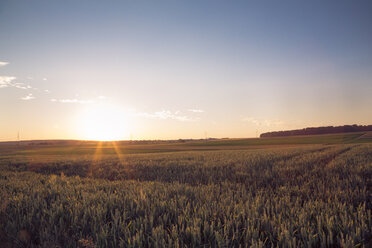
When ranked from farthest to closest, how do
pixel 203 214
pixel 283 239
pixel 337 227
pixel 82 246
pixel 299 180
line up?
pixel 299 180, pixel 203 214, pixel 337 227, pixel 82 246, pixel 283 239

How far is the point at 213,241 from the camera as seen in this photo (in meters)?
2.67

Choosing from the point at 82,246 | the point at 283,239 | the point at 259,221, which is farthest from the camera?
the point at 259,221

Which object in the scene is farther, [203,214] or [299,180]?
[299,180]

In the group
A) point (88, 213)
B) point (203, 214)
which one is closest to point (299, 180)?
point (203, 214)

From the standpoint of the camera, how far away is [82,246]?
273 centimetres

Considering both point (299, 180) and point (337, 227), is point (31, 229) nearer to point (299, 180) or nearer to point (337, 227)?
point (337, 227)

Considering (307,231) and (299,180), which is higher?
(307,231)

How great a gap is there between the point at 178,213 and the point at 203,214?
0.49m

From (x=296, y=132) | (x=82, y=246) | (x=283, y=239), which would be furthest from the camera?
(x=296, y=132)

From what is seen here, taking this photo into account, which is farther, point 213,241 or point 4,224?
point 4,224

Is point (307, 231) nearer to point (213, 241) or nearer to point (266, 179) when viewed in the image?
point (213, 241)

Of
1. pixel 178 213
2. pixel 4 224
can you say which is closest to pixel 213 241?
pixel 178 213

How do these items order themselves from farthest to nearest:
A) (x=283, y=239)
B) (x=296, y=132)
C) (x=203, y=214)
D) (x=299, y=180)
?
(x=296, y=132) < (x=299, y=180) < (x=203, y=214) < (x=283, y=239)

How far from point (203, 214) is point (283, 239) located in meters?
1.32
